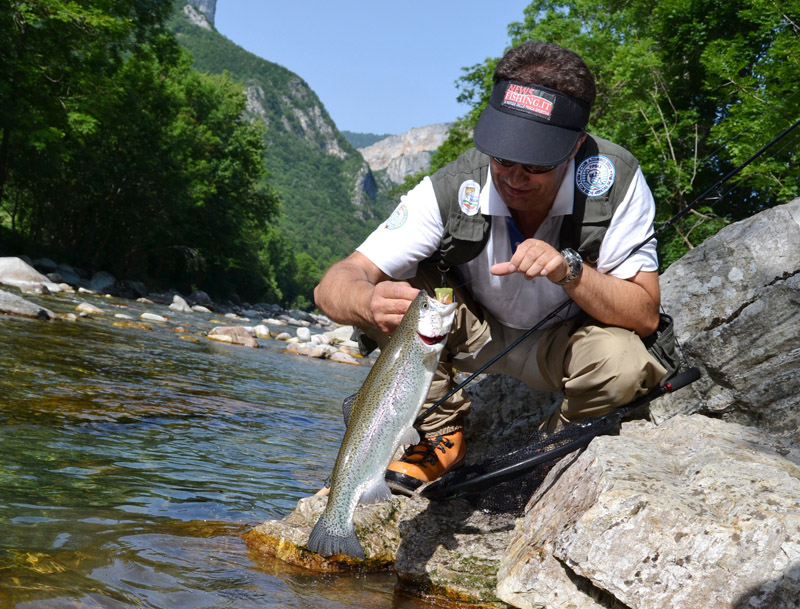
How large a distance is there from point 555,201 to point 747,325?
1826 millimetres

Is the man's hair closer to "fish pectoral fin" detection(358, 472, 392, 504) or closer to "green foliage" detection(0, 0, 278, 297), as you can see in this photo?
"fish pectoral fin" detection(358, 472, 392, 504)

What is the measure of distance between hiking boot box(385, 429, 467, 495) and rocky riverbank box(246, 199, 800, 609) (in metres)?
0.11

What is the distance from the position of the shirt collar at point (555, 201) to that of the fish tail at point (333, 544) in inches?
69.0

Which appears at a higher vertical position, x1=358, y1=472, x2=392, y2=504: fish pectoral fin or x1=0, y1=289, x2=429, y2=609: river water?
x1=358, y1=472, x2=392, y2=504: fish pectoral fin

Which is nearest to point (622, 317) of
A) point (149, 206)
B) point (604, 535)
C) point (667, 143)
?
point (604, 535)

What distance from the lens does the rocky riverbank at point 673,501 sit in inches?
111

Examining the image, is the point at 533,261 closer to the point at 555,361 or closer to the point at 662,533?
the point at 555,361

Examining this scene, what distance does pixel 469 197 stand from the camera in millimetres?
3875

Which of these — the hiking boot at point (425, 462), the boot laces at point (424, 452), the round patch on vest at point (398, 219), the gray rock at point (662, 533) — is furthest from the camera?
the boot laces at point (424, 452)

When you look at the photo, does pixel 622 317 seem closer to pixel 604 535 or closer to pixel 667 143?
pixel 604 535

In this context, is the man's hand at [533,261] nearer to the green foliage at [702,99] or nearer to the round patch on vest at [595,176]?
the round patch on vest at [595,176]

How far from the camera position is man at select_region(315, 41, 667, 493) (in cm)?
361

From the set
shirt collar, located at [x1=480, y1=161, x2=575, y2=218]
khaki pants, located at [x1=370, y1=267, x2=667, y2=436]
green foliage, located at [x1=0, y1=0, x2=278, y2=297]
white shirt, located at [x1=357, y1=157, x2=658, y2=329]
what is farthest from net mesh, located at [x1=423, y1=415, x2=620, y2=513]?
green foliage, located at [x1=0, y1=0, x2=278, y2=297]

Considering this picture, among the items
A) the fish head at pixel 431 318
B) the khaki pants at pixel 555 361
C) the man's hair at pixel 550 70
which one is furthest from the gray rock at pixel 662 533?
the man's hair at pixel 550 70
